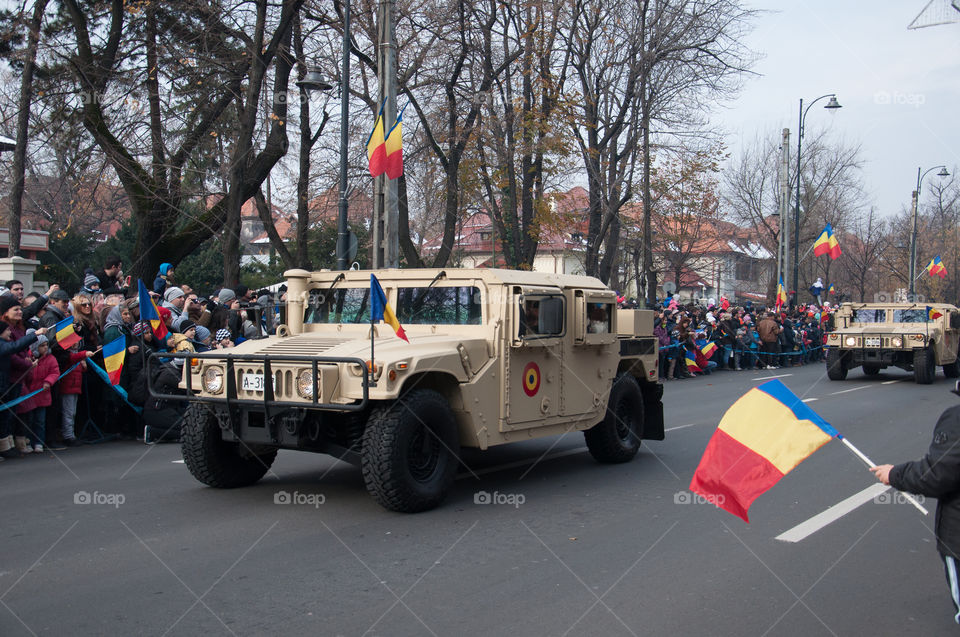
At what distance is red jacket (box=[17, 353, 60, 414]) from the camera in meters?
9.77

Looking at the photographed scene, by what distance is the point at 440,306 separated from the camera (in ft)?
26.6

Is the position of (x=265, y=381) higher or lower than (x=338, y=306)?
lower

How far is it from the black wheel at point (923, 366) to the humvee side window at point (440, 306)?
1611 cm

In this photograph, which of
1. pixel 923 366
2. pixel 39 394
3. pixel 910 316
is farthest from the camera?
pixel 910 316

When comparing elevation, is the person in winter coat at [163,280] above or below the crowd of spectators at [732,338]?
above

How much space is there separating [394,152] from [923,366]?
13.7 metres

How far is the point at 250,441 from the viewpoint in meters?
7.17

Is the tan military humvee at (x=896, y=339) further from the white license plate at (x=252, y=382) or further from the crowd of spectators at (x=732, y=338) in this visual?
the white license plate at (x=252, y=382)

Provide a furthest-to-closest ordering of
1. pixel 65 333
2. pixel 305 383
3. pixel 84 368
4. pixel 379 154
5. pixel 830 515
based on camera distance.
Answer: pixel 379 154, pixel 84 368, pixel 65 333, pixel 830 515, pixel 305 383

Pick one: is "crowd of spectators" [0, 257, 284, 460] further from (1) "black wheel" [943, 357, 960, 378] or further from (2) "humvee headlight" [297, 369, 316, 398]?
(1) "black wheel" [943, 357, 960, 378]

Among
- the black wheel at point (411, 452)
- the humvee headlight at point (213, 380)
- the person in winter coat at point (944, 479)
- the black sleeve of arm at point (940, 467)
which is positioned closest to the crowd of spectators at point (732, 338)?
the black wheel at point (411, 452)

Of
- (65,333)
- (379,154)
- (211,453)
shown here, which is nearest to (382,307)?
(211,453)

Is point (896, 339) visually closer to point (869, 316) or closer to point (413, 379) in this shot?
point (869, 316)

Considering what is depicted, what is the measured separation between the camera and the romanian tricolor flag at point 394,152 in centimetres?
1395
